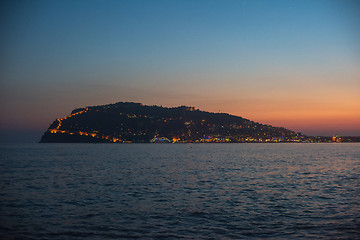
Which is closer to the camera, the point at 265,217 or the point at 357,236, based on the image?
the point at 357,236

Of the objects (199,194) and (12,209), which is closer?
(12,209)

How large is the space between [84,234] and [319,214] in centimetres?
1572

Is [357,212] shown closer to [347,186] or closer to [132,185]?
[347,186]

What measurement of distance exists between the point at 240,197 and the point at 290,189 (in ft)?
26.4

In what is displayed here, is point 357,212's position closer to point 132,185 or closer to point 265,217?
point 265,217

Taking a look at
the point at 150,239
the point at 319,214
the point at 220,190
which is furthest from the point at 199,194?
the point at 150,239

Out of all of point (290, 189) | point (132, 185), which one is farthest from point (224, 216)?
point (132, 185)

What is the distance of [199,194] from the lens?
31297 mm

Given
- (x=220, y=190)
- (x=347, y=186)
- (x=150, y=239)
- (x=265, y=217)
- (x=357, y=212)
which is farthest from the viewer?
(x=347, y=186)

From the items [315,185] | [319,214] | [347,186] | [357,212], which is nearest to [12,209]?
[319,214]

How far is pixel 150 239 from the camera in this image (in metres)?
17.2

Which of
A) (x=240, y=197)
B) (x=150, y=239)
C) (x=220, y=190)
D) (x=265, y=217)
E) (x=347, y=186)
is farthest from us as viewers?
(x=347, y=186)

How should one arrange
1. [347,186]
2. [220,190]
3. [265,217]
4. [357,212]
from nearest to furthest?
[265,217], [357,212], [220,190], [347,186]

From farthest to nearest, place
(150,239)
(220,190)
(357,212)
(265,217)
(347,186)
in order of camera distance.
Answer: (347,186)
(220,190)
(357,212)
(265,217)
(150,239)
